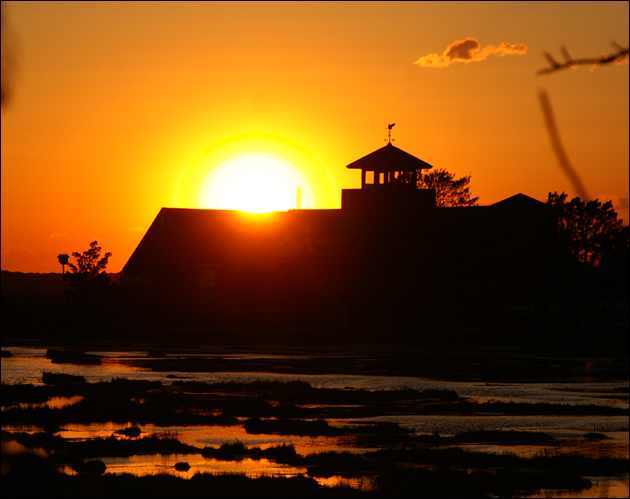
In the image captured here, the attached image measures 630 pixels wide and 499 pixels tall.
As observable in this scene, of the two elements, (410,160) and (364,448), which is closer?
(364,448)

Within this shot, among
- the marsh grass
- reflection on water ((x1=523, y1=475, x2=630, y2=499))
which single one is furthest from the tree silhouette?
reflection on water ((x1=523, y1=475, x2=630, y2=499))

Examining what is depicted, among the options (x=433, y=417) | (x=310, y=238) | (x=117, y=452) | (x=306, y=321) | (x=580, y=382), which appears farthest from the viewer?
(x=310, y=238)

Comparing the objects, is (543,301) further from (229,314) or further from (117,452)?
(229,314)

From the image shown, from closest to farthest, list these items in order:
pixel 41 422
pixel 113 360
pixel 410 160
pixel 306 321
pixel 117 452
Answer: pixel 117 452 < pixel 41 422 < pixel 113 360 < pixel 306 321 < pixel 410 160

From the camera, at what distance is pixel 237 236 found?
9325cm

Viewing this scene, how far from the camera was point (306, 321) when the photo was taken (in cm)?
7750

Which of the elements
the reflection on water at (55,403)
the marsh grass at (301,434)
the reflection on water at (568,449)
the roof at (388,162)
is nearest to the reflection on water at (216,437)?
the marsh grass at (301,434)

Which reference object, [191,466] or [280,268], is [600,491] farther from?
[280,268]

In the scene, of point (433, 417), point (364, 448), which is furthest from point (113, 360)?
point (364, 448)

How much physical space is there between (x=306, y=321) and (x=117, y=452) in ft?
163

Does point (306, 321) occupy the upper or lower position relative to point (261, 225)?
lower

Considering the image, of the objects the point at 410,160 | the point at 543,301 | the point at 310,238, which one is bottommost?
the point at 543,301

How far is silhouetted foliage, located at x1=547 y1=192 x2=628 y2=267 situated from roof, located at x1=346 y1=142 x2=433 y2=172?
86579mm

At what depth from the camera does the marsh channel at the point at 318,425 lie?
23578mm
